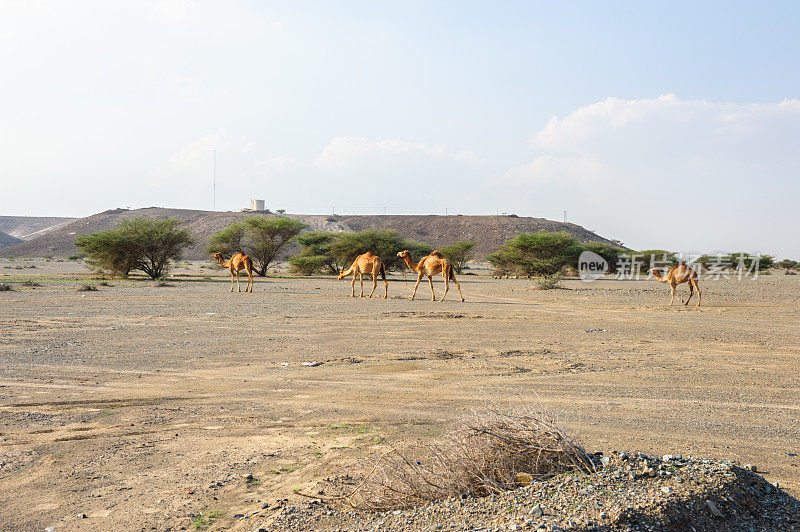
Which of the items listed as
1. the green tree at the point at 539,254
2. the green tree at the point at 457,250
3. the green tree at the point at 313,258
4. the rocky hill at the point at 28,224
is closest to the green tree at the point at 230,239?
the green tree at the point at 313,258

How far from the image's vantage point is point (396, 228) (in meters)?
115

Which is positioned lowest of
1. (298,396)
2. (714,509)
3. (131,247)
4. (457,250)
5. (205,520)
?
(205,520)

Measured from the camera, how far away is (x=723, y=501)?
4.22 m

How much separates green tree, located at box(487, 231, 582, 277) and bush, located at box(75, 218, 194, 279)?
916 inches

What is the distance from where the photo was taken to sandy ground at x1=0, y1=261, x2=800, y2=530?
17.6ft

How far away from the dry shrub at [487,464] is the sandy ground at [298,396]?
3.08 feet

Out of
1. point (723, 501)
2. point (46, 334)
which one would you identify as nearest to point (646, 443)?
point (723, 501)

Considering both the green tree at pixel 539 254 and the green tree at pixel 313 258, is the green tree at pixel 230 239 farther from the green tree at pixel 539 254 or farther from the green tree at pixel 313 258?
the green tree at pixel 539 254

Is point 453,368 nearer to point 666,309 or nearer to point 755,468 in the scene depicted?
point 755,468

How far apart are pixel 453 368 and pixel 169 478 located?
18.9 ft

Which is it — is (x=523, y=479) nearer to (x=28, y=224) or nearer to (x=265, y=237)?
(x=265, y=237)

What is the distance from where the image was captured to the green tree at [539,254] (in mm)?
46031

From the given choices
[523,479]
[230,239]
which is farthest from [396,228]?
[523,479]

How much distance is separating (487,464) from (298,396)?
431 centimetres
